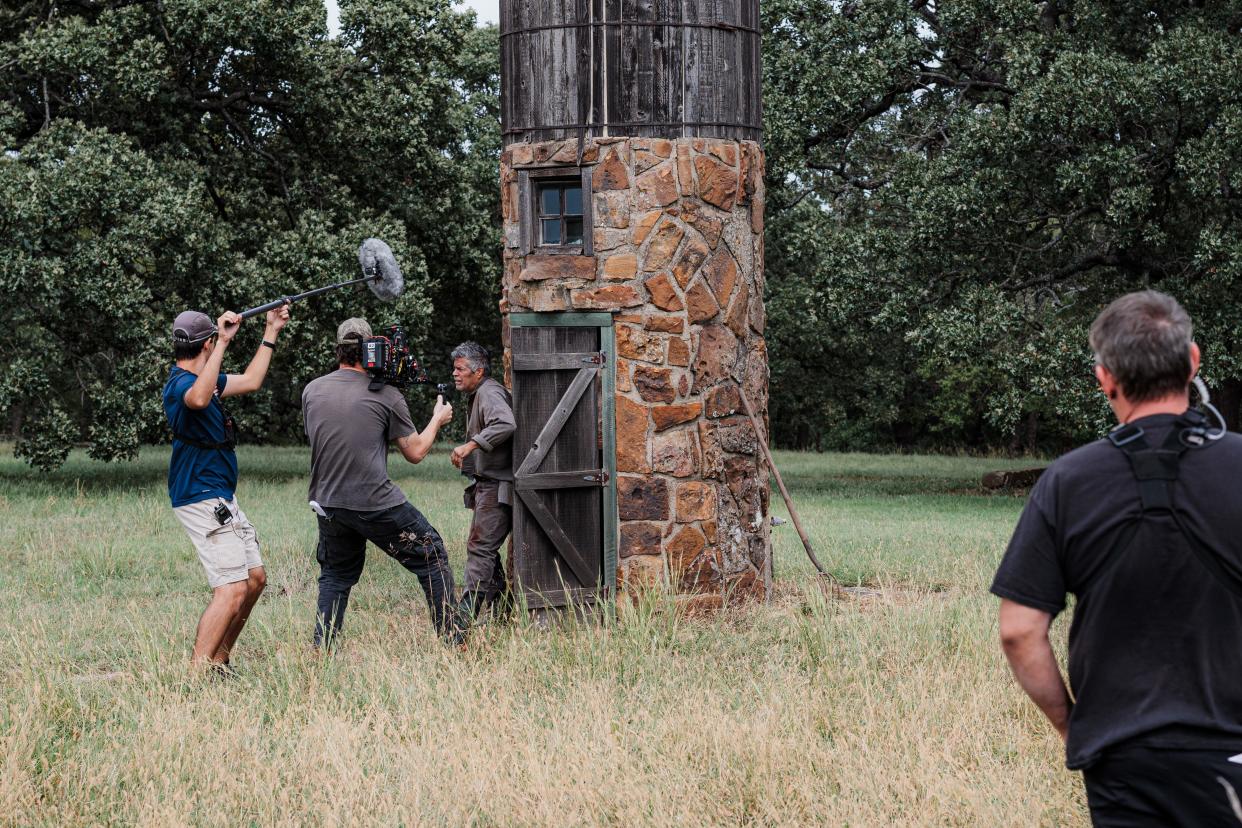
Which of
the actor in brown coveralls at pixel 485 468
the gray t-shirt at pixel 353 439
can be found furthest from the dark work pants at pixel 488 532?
the gray t-shirt at pixel 353 439

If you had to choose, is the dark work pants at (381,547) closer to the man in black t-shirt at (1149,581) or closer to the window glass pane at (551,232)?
the window glass pane at (551,232)

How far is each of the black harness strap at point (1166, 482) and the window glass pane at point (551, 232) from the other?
6553mm

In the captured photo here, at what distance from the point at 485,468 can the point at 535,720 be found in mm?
2907

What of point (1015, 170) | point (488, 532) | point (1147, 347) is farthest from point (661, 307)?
point (1015, 170)

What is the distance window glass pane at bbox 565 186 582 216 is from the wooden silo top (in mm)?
378

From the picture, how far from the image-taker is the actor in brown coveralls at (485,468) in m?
8.43

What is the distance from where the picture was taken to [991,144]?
17578 mm

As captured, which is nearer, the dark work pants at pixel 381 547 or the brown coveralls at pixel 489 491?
the dark work pants at pixel 381 547

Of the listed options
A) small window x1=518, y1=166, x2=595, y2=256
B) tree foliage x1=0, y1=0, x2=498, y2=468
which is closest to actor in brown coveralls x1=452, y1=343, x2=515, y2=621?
small window x1=518, y1=166, x2=595, y2=256

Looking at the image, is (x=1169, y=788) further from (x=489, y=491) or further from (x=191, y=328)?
(x=489, y=491)

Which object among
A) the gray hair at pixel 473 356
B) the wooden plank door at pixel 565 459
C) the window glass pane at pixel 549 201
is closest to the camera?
the gray hair at pixel 473 356

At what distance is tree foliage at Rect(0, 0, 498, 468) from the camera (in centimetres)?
1734

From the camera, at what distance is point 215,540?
708 cm

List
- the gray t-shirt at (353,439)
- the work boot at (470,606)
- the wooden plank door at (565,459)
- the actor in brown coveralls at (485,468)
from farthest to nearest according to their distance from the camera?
the wooden plank door at (565,459) → the actor in brown coveralls at (485,468) → the work boot at (470,606) → the gray t-shirt at (353,439)
